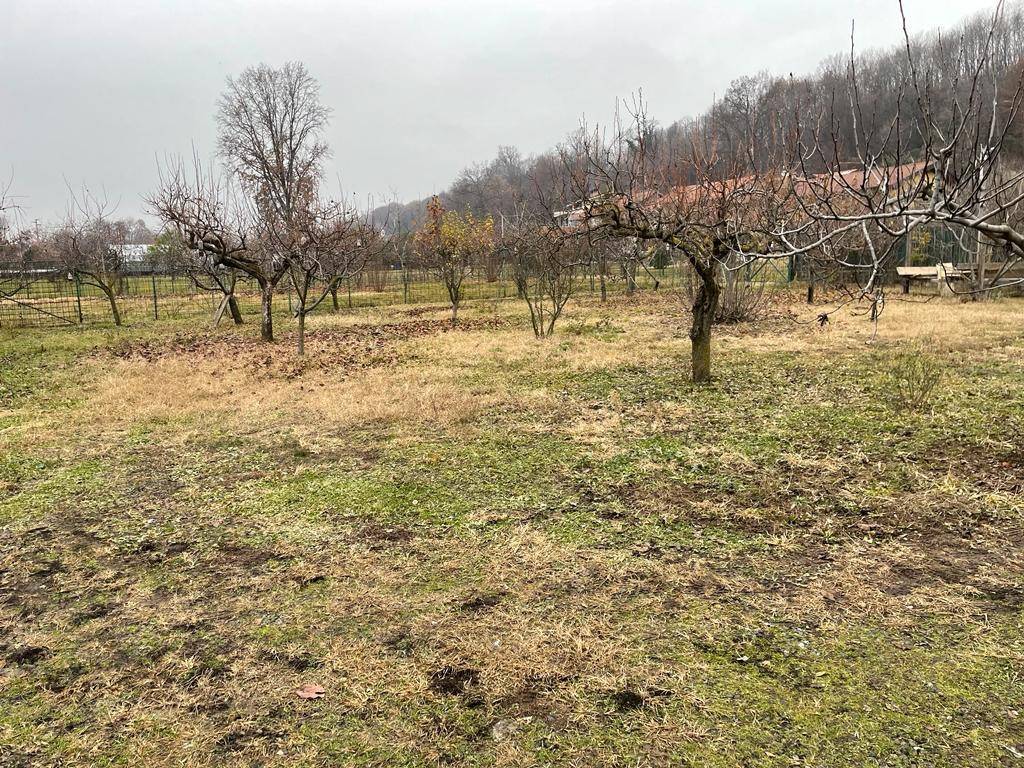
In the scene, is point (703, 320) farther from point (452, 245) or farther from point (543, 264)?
point (452, 245)

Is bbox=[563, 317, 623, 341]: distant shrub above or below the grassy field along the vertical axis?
above

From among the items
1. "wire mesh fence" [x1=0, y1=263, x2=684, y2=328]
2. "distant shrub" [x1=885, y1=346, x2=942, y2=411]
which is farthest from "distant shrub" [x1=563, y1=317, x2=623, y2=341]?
"distant shrub" [x1=885, y1=346, x2=942, y2=411]

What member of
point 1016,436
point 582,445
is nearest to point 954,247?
point 1016,436

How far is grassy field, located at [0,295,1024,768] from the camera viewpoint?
2152 millimetres

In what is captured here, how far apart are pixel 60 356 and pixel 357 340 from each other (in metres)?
5.17

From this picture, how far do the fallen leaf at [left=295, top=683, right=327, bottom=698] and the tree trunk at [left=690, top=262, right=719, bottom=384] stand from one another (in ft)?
18.1

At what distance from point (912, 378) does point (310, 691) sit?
6.71m

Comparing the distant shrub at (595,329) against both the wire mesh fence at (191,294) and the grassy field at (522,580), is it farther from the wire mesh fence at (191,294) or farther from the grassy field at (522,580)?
the grassy field at (522,580)

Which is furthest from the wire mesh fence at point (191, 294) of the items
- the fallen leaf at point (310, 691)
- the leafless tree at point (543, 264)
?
the fallen leaf at point (310, 691)

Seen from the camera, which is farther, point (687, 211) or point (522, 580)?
point (687, 211)

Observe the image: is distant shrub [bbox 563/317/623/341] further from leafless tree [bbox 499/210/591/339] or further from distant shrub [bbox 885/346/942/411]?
distant shrub [bbox 885/346/942/411]

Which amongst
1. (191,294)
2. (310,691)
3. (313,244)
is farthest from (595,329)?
(191,294)

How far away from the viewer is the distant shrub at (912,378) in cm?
602

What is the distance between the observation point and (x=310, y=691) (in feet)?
7.78
